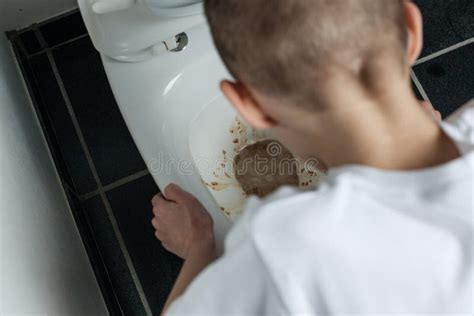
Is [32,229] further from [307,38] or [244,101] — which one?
[307,38]

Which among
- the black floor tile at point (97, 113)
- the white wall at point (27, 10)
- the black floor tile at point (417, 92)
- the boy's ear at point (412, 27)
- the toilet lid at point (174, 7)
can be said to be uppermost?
the white wall at point (27, 10)

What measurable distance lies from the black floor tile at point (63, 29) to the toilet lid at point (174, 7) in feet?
1.50

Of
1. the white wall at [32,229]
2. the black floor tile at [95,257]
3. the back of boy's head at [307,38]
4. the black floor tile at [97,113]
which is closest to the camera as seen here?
the back of boy's head at [307,38]

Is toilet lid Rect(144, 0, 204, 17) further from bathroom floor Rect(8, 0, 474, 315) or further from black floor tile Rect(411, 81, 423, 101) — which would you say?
black floor tile Rect(411, 81, 423, 101)

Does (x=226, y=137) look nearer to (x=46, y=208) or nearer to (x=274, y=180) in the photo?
(x=274, y=180)

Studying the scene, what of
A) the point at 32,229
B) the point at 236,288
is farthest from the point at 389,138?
the point at 32,229

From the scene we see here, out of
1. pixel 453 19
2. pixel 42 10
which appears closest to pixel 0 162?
pixel 42 10

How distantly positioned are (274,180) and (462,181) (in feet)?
1.21

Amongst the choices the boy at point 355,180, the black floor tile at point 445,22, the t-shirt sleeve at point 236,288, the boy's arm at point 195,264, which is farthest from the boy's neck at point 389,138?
the black floor tile at point 445,22

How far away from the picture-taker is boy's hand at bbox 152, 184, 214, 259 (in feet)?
2.27

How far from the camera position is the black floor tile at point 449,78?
43.6 inches

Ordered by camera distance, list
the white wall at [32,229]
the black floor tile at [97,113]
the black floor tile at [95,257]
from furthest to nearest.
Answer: the black floor tile at [97,113] → the black floor tile at [95,257] → the white wall at [32,229]

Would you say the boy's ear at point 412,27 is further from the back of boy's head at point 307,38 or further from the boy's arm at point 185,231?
the boy's arm at point 185,231

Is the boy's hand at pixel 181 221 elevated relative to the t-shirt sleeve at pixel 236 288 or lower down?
elevated
